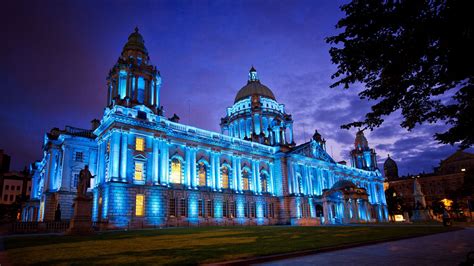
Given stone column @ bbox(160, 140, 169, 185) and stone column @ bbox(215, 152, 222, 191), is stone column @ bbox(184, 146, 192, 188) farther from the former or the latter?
stone column @ bbox(215, 152, 222, 191)

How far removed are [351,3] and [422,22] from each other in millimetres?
2771

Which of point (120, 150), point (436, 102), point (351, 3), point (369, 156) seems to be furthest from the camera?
point (369, 156)

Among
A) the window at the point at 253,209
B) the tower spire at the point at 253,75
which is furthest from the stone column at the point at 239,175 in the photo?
the tower spire at the point at 253,75

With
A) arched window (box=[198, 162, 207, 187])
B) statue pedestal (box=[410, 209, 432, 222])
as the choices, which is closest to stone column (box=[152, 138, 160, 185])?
arched window (box=[198, 162, 207, 187])

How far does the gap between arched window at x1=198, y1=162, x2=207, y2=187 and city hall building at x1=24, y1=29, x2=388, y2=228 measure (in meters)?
0.16

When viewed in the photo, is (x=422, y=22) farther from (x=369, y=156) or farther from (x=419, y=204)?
(x=369, y=156)

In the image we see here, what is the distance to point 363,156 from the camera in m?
101

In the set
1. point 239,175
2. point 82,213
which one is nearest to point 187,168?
point 239,175

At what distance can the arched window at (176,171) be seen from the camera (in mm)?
47341

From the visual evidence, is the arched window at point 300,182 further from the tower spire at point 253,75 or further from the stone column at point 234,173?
the tower spire at point 253,75

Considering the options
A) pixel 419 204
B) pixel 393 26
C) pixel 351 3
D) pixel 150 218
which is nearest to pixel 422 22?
pixel 393 26

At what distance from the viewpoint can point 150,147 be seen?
145ft

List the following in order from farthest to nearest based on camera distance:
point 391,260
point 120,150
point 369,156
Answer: point 369,156, point 120,150, point 391,260

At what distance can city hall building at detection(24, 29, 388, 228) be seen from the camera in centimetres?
4116
